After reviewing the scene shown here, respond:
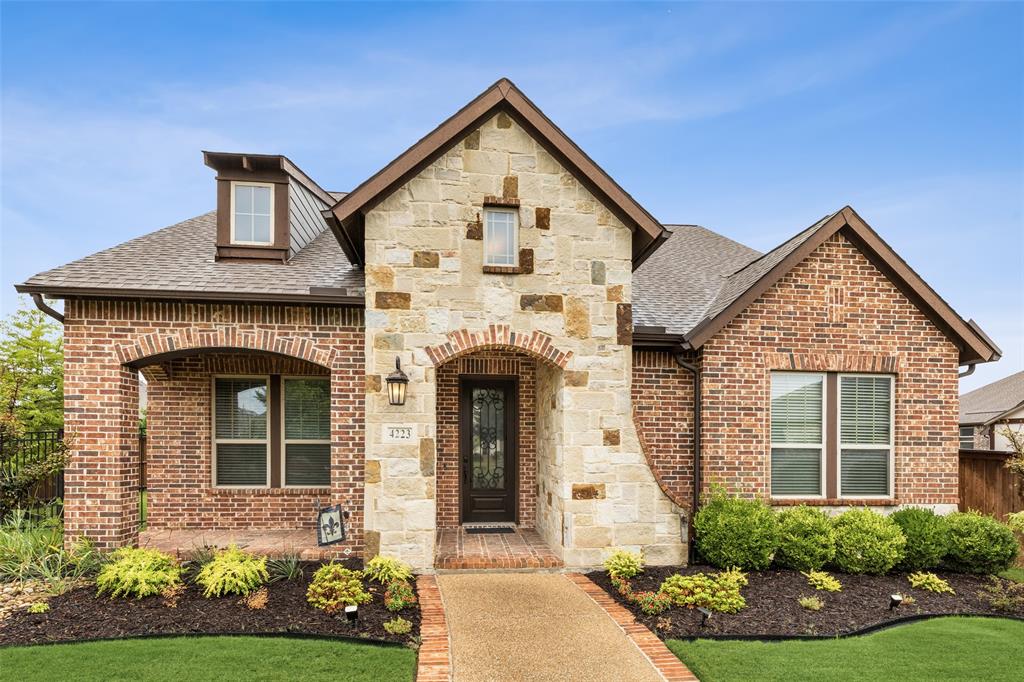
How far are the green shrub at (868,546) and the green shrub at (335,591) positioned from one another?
21.3 feet

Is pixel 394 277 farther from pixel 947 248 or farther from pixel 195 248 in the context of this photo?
pixel 947 248

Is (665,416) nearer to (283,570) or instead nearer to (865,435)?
(865,435)

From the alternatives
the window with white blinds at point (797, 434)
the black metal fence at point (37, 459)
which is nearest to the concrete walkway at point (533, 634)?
the window with white blinds at point (797, 434)

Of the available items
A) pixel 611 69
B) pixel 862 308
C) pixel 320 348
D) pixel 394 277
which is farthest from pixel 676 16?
pixel 320 348

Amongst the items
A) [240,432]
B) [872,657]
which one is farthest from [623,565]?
[240,432]

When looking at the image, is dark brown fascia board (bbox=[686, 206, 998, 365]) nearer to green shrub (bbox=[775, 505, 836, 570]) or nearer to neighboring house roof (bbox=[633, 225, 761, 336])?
neighboring house roof (bbox=[633, 225, 761, 336])

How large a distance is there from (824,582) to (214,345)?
29.2 ft

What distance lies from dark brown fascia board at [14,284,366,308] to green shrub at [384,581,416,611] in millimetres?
3793

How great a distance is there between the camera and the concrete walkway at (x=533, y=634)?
4805mm

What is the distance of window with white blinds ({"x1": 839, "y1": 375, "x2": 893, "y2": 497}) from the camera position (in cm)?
873

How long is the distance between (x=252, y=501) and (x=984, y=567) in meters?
11.5

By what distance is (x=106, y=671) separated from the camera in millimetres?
4664

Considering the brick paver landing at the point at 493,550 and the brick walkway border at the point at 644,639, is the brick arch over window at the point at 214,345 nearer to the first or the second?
the brick paver landing at the point at 493,550

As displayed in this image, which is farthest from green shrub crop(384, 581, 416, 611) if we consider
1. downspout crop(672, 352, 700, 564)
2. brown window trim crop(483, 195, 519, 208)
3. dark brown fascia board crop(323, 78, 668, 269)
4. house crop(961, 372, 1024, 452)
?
house crop(961, 372, 1024, 452)
